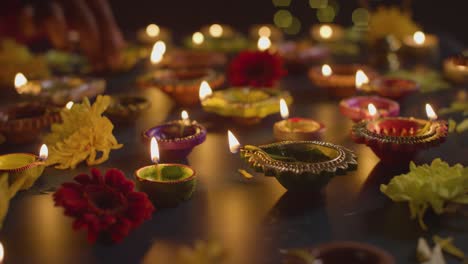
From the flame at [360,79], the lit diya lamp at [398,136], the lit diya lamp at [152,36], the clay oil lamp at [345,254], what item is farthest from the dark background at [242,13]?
the clay oil lamp at [345,254]

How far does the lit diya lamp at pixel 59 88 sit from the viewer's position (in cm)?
185

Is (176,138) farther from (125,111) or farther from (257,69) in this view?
(257,69)

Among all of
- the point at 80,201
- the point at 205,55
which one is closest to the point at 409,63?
the point at 205,55

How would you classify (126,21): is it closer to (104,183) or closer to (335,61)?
(335,61)

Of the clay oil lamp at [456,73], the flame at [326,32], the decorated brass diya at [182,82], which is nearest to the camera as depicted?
the decorated brass diya at [182,82]

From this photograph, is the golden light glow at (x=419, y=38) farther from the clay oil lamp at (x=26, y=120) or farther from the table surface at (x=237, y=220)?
the clay oil lamp at (x=26, y=120)

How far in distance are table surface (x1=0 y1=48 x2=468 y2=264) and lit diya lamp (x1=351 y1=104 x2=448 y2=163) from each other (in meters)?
0.05

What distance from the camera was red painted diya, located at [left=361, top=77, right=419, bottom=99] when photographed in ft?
6.18

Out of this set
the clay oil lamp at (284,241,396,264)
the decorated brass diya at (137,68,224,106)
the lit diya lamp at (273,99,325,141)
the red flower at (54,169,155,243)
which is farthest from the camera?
the decorated brass diya at (137,68,224,106)

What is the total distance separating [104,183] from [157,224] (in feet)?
0.41

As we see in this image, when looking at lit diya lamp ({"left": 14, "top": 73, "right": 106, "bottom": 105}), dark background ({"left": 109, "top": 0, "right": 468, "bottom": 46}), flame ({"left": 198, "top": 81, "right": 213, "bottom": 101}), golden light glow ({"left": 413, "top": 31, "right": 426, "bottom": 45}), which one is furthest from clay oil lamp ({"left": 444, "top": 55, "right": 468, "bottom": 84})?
dark background ({"left": 109, "top": 0, "right": 468, "bottom": 46})

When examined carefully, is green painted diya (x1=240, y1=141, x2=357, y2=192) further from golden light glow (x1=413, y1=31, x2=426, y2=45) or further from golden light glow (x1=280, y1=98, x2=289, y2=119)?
golden light glow (x1=413, y1=31, x2=426, y2=45)

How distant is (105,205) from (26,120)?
56 centimetres

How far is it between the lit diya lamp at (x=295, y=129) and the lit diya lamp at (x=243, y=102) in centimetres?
7
